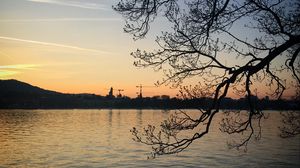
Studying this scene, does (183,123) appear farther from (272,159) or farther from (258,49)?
(272,159)

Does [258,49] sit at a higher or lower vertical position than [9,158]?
higher

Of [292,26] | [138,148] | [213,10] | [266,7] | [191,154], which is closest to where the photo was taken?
[213,10]

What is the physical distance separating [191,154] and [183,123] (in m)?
30.3

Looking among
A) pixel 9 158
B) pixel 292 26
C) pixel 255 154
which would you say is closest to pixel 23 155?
pixel 9 158

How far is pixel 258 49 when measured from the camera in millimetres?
7645

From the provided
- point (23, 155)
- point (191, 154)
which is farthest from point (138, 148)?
point (23, 155)

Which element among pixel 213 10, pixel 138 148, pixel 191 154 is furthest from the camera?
pixel 138 148

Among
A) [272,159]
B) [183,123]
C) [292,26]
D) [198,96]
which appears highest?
[292,26]

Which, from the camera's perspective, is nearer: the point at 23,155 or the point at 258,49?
the point at 258,49

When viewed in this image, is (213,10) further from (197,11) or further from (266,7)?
(266,7)

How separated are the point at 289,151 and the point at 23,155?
3089cm

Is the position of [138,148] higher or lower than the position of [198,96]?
lower

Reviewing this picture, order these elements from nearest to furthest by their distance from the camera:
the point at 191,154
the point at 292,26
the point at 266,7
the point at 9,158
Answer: the point at 266,7, the point at 292,26, the point at 9,158, the point at 191,154

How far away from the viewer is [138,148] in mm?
41281
